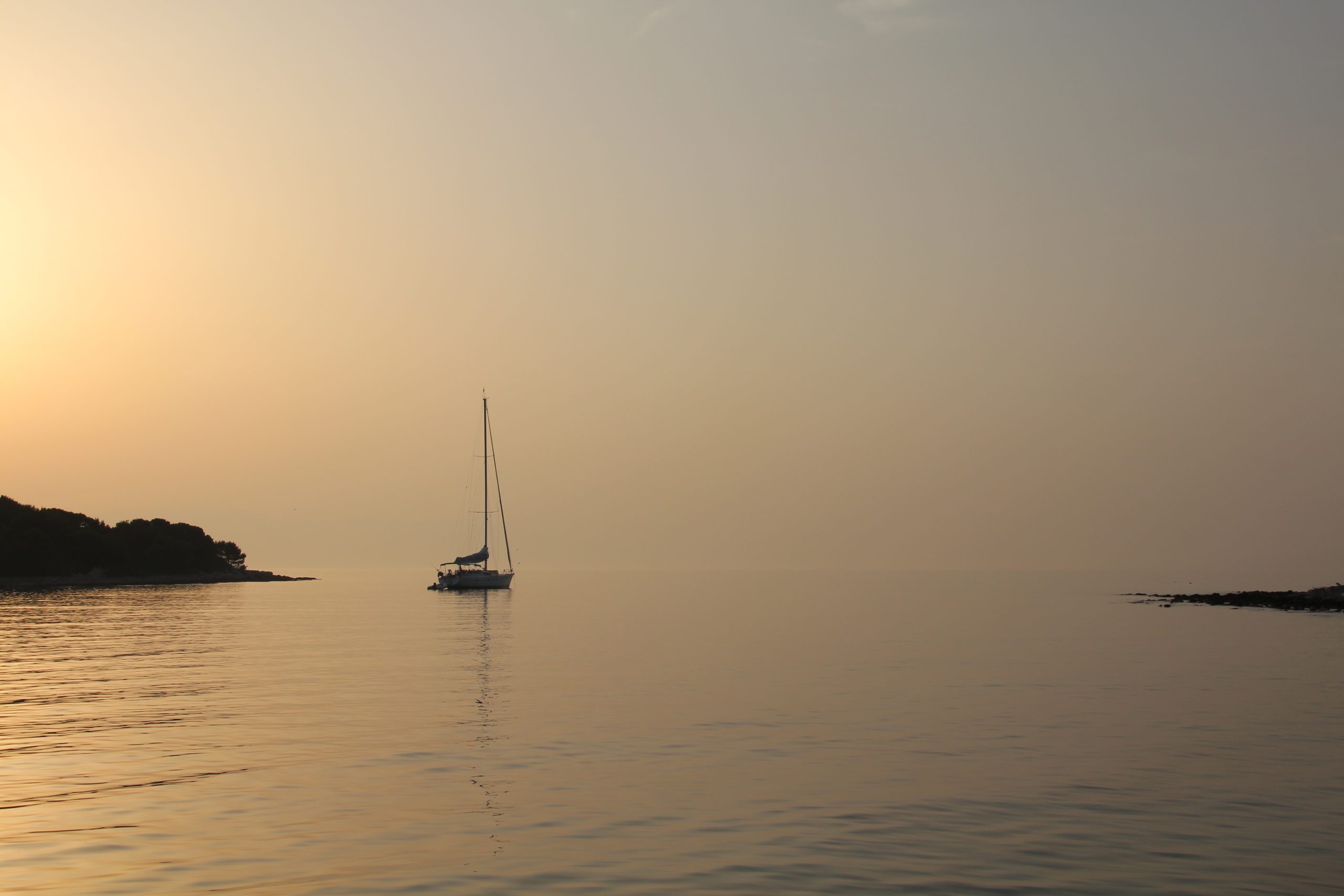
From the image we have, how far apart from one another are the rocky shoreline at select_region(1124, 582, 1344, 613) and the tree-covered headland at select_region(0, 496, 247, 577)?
146m

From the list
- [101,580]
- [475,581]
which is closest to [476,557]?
[475,581]

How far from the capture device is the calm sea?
1725 centimetres

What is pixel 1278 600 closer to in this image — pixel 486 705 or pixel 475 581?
pixel 475 581

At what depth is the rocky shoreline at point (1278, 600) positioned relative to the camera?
363 feet

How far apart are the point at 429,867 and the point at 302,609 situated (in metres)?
103

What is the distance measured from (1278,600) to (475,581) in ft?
307

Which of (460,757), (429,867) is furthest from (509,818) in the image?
(460,757)

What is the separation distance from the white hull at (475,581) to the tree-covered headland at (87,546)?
58.3 m

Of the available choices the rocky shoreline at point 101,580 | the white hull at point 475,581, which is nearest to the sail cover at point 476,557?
the white hull at point 475,581

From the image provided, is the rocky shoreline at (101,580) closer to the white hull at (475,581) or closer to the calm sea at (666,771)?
the white hull at (475,581)

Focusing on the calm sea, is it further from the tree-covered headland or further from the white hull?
the tree-covered headland

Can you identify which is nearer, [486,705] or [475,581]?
[486,705]

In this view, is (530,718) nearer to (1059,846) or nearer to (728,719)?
(728,719)

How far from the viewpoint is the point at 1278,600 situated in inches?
4712
